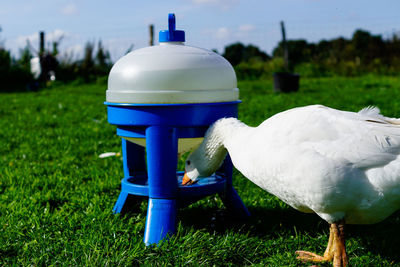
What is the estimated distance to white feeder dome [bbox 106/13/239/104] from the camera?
2.50 meters

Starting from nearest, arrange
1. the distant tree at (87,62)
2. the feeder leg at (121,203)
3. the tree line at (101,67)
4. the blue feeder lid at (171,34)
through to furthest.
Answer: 1. the blue feeder lid at (171,34)
2. the feeder leg at (121,203)
3. the tree line at (101,67)
4. the distant tree at (87,62)

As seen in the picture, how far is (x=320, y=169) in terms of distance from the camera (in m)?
2.12

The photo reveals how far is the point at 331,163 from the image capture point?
6.94ft

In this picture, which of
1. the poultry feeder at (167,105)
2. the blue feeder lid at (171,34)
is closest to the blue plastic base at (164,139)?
the poultry feeder at (167,105)

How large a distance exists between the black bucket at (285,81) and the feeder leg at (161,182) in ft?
27.2

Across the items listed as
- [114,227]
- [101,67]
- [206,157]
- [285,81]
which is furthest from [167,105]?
[101,67]

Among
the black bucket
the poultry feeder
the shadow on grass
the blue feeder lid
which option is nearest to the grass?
the shadow on grass

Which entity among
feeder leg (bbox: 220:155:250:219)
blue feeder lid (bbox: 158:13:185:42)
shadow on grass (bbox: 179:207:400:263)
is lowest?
shadow on grass (bbox: 179:207:400:263)

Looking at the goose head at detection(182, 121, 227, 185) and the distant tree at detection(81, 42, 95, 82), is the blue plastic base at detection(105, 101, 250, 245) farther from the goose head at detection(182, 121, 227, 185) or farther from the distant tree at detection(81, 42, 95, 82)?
the distant tree at detection(81, 42, 95, 82)

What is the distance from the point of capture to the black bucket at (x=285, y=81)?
34.7 ft

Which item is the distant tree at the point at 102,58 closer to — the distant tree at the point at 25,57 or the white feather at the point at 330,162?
the distant tree at the point at 25,57

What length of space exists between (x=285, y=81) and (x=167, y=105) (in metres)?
8.46

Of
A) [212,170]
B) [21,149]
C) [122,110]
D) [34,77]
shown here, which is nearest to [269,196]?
[212,170]

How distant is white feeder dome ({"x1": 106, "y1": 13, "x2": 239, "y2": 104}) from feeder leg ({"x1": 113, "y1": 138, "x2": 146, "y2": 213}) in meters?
0.64
